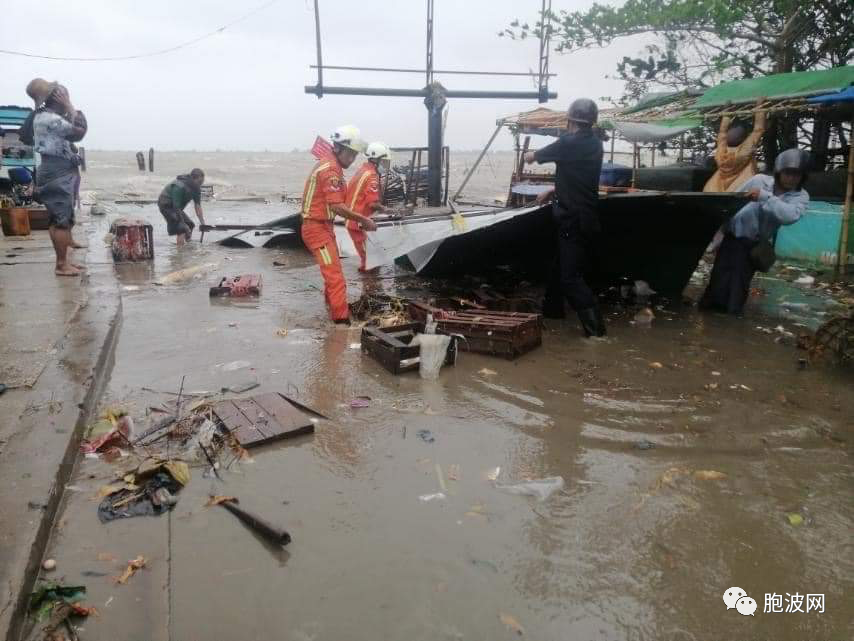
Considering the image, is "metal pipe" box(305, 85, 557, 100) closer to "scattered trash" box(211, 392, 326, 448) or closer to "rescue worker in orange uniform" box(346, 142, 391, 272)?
"rescue worker in orange uniform" box(346, 142, 391, 272)

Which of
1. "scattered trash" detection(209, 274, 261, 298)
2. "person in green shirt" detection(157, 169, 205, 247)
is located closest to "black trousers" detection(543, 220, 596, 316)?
"scattered trash" detection(209, 274, 261, 298)

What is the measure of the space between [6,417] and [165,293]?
385cm

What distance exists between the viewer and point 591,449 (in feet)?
11.1

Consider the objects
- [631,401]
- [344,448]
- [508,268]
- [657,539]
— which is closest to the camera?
[657,539]

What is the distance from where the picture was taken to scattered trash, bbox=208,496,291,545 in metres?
2.46

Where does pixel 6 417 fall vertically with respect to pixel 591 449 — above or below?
above

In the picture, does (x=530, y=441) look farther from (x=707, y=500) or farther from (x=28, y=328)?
(x=28, y=328)

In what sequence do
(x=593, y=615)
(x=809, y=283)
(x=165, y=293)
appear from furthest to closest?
1. (x=809, y=283)
2. (x=165, y=293)
3. (x=593, y=615)

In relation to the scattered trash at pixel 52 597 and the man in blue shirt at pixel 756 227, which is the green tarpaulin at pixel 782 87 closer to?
the man in blue shirt at pixel 756 227

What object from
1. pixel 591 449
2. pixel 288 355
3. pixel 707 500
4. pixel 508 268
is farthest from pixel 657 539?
pixel 508 268

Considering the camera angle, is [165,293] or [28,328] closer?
[28,328]

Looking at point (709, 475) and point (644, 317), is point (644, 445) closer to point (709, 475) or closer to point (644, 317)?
point (709, 475)

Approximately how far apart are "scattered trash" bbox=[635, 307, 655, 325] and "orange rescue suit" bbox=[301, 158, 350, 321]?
9.76 feet

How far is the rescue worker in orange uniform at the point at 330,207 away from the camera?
5.55 metres
